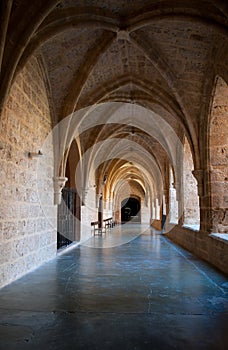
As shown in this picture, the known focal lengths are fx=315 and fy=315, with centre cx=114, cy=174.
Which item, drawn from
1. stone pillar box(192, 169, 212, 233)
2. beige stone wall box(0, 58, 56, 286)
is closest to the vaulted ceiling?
beige stone wall box(0, 58, 56, 286)

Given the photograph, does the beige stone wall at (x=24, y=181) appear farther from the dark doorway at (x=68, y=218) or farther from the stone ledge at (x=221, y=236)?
the stone ledge at (x=221, y=236)

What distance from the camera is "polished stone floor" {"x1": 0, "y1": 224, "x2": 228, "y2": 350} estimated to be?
2.34 metres

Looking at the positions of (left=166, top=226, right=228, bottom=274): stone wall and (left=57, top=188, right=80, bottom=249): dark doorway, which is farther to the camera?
(left=57, top=188, right=80, bottom=249): dark doorway

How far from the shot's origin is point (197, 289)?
3859 mm

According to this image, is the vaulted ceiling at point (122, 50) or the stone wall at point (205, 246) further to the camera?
the stone wall at point (205, 246)

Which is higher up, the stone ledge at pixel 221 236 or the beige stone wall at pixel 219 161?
the beige stone wall at pixel 219 161

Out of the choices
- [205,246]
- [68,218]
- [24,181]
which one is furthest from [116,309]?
[68,218]

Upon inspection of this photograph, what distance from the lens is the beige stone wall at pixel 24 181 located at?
4043 millimetres

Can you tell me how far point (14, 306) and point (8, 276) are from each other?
1.03 m

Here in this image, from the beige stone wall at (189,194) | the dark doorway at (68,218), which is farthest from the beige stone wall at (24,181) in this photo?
the beige stone wall at (189,194)

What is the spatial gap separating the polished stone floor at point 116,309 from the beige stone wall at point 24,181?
37cm

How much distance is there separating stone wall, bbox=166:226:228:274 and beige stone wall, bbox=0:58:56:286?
3.03 metres

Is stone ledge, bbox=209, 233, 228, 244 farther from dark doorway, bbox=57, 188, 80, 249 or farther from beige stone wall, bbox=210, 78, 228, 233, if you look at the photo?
dark doorway, bbox=57, 188, 80, 249

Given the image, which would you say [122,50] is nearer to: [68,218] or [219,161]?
[219,161]
